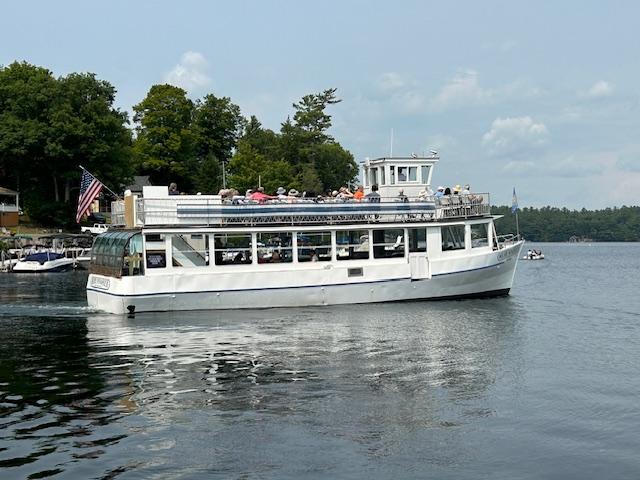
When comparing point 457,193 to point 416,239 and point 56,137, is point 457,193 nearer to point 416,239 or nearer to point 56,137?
point 416,239

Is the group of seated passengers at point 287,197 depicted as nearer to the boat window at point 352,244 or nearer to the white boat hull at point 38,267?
the boat window at point 352,244

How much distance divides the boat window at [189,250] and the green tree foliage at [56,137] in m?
57.3

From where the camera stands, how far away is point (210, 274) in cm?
3453

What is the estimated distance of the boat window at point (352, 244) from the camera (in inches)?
1463

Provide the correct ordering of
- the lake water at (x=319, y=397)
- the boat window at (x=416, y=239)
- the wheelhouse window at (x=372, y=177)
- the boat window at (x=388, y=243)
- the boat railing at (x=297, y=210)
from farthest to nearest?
the wheelhouse window at (x=372, y=177) → the boat window at (x=416, y=239) → the boat window at (x=388, y=243) → the boat railing at (x=297, y=210) → the lake water at (x=319, y=397)

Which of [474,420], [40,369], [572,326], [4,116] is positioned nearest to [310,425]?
[474,420]

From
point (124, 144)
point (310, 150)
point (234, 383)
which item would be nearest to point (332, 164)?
point (310, 150)

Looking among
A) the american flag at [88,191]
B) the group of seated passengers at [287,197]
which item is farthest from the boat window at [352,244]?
the american flag at [88,191]

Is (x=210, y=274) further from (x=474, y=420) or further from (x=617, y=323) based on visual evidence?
(x=474, y=420)

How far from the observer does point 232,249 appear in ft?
116

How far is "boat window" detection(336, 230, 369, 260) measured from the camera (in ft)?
122

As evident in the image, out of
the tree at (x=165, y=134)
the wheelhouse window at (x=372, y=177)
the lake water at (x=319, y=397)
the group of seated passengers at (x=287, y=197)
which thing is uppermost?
the tree at (x=165, y=134)

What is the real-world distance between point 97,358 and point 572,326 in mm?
17416

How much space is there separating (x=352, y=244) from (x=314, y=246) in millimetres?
1788
